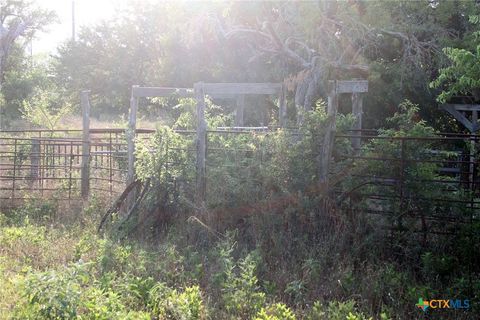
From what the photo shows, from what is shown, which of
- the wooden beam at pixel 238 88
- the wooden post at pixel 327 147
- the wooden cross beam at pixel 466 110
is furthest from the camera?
the wooden cross beam at pixel 466 110

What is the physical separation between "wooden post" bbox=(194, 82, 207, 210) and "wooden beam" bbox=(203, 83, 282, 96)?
11.7 inches

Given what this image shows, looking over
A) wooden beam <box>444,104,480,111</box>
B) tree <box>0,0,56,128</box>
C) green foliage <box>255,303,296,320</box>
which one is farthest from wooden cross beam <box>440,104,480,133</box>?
tree <box>0,0,56,128</box>

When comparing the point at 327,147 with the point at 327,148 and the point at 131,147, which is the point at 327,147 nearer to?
the point at 327,148

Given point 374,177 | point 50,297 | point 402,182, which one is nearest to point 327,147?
point 374,177

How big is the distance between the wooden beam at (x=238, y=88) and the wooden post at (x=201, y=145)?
30 cm

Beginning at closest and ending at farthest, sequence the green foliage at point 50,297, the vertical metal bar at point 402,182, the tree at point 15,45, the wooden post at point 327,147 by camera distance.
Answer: the green foliage at point 50,297
the vertical metal bar at point 402,182
the wooden post at point 327,147
the tree at point 15,45

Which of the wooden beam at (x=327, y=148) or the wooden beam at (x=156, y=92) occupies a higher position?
the wooden beam at (x=156, y=92)

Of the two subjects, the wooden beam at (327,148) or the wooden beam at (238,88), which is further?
the wooden beam at (238,88)

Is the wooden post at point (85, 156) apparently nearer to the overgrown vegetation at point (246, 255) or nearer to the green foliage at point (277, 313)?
the overgrown vegetation at point (246, 255)

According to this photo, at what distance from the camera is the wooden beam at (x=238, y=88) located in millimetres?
10008

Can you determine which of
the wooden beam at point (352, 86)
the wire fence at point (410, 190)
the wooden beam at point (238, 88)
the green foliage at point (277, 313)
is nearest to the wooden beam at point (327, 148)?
the wire fence at point (410, 190)


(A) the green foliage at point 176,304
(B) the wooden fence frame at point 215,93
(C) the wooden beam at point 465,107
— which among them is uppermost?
(C) the wooden beam at point 465,107

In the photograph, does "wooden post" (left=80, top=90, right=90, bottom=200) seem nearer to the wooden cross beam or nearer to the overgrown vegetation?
the overgrown vegetation

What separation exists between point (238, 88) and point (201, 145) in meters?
1.56
